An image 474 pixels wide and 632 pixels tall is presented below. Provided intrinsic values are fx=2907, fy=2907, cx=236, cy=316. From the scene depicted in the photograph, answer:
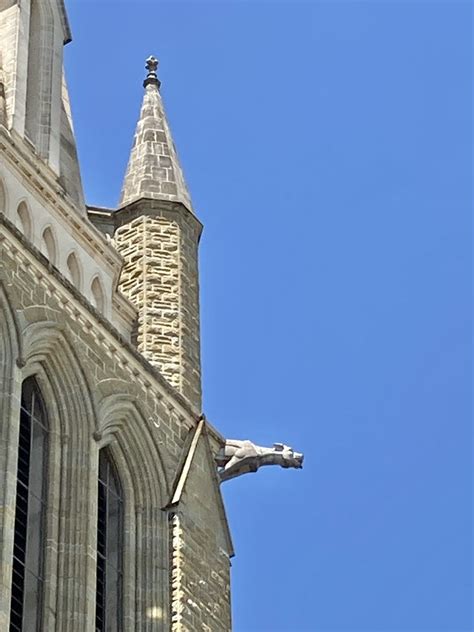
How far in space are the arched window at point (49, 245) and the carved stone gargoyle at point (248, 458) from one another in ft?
10.6

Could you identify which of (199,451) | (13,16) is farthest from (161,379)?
(13,16)

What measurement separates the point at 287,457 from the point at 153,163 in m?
4.99

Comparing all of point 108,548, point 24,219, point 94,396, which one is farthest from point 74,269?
point 108,548

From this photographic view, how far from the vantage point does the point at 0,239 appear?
3253 cm

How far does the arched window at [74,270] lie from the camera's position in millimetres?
34906

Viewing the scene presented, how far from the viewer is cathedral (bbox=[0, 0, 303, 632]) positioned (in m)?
31.4

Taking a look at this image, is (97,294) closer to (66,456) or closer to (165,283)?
(165,283)

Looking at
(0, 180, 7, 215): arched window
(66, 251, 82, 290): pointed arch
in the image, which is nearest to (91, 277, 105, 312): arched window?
(66, 251, 82, 290): pointed arch

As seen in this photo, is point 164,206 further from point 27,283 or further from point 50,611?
point 50,611

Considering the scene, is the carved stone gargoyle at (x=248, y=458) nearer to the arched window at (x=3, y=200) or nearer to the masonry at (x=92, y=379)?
the masonry at (x=92, y=379)

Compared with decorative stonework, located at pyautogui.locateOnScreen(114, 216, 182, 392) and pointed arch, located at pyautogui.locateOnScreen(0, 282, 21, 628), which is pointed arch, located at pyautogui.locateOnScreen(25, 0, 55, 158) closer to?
decorative stonework, located at pyautogui.locateOnScreen(114, 216, 182, 392)

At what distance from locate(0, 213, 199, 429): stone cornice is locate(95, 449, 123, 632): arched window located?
1.23 metres

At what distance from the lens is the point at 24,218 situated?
34.3m

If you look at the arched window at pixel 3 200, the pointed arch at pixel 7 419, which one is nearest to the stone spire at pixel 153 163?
the arched window at pixel 3 200
